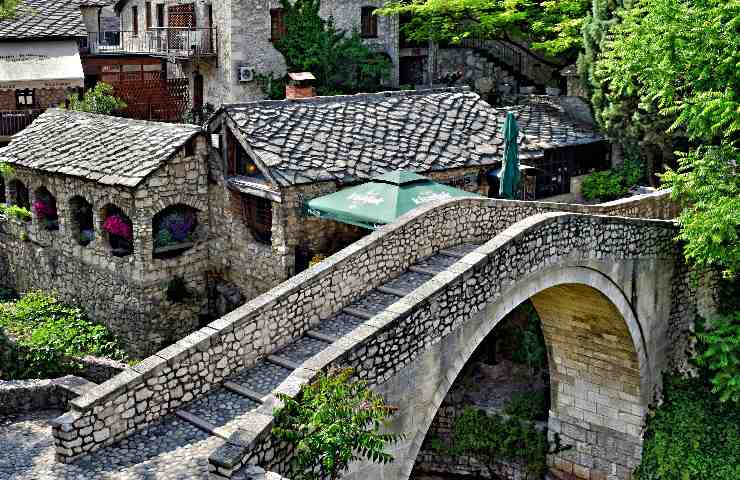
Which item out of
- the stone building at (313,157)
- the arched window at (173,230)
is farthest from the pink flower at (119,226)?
the stone building at (313,157)

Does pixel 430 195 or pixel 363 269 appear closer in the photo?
pixel 363 269

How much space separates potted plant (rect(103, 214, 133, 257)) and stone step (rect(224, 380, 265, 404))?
6.80 m

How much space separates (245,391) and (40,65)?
16144mm

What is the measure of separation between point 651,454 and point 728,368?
8.85ft

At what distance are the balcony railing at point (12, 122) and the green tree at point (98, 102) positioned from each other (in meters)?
1.24

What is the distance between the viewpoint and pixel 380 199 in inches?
645

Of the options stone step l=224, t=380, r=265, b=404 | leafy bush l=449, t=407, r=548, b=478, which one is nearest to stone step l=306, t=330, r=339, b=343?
stone step l=224, t=380, r=265, b=404

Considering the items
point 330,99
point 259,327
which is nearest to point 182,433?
point 259,327

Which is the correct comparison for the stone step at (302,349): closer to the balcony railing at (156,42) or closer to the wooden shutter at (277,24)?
the wooden shutter at (277,24)

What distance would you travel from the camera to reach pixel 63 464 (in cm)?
1088

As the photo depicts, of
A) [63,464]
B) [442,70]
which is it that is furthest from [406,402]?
[442,70]

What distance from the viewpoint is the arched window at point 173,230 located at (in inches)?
711

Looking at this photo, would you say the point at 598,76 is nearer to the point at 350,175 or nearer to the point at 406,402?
the point at 350,175

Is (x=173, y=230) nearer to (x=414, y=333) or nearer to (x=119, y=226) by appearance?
(x=119, y=226)
